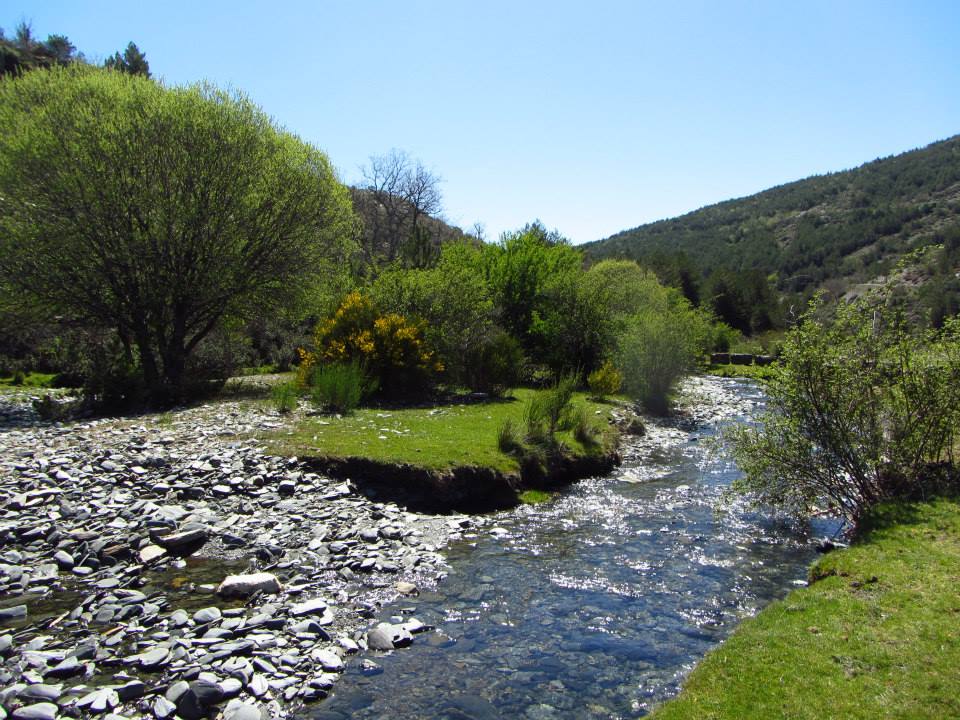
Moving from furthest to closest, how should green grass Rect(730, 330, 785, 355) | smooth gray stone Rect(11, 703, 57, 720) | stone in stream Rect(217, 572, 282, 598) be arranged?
green grass Rect(730, 330, 785, 355) < stone in stream Rect(217, 572, 282, 598) < smooth gray stone Rect(11, 703, 57, 720)

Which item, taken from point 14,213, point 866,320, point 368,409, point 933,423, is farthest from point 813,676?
point 14,213

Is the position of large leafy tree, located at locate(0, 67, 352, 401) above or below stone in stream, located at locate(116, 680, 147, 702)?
above

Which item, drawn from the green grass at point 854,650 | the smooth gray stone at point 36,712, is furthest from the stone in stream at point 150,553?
the green grass at point 854,650

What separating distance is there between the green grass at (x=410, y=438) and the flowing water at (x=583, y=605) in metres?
1.78

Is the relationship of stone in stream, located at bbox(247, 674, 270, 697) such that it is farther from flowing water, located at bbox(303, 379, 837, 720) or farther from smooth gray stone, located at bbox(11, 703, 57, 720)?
smooth gray stone, located at bbox(11, 703, 57, 720)

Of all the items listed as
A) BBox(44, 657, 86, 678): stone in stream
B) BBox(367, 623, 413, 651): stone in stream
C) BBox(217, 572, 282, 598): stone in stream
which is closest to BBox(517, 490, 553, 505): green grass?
BBox(367, 623, 413, 651): stone in stream

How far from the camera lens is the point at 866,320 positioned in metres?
10.7

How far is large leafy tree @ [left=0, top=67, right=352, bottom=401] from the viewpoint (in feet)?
54.9

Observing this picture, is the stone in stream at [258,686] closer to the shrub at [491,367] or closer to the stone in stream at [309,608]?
the stone in stream at [309,608]

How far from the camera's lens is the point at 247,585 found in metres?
7.92

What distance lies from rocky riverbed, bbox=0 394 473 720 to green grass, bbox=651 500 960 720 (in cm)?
370

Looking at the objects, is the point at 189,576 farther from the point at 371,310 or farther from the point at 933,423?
the point at 371,310

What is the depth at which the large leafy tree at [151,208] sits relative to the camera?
659 inches

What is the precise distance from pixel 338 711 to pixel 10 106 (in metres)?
21.7
